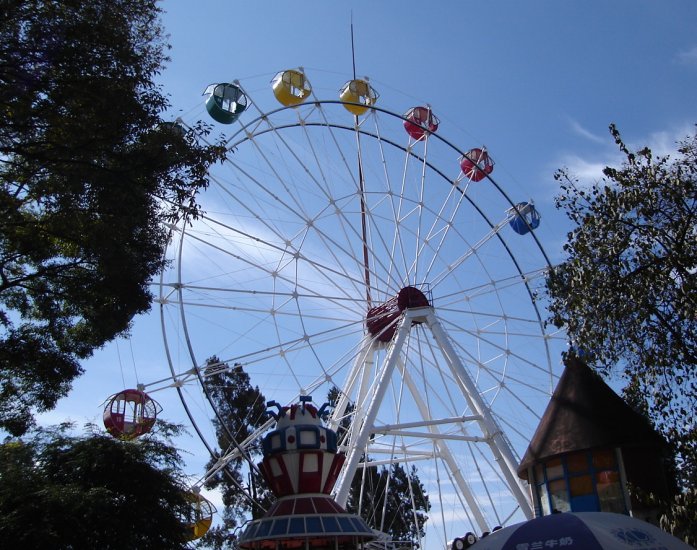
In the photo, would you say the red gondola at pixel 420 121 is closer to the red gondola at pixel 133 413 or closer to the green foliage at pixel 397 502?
the red gondola at pixel 133 413

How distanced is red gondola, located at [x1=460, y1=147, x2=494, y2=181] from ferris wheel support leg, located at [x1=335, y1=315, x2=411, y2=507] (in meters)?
6.58

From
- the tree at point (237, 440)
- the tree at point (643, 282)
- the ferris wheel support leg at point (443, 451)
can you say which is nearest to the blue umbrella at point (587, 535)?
the tree at point (643, 282)

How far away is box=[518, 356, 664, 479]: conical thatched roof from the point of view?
50.5ft

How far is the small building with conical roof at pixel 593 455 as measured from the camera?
1529cm

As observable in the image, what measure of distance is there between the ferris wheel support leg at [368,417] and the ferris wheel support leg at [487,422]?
976mm

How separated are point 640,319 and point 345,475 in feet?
28.0

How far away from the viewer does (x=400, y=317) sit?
73.1 feet

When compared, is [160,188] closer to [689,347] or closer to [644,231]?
[644,231]

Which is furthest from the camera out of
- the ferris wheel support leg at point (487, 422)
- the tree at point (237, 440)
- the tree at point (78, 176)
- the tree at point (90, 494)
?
the tree at point (237, 440)

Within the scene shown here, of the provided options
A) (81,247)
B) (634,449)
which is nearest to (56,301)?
(81,247)

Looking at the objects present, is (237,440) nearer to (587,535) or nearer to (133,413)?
(133,413)

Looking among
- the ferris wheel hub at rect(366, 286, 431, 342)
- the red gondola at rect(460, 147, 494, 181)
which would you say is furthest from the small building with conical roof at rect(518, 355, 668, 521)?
the red gondola at rect(460, 147, 494, 181)

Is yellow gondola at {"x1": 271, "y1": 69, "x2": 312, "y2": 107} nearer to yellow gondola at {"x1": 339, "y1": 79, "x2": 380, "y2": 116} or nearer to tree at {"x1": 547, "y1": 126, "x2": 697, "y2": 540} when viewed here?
yellow gondola at {"x1": 339, "y1": 79, "x2": 380, "y2": 116}

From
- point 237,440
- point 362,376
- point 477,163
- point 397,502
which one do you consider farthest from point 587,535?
point 397,502
